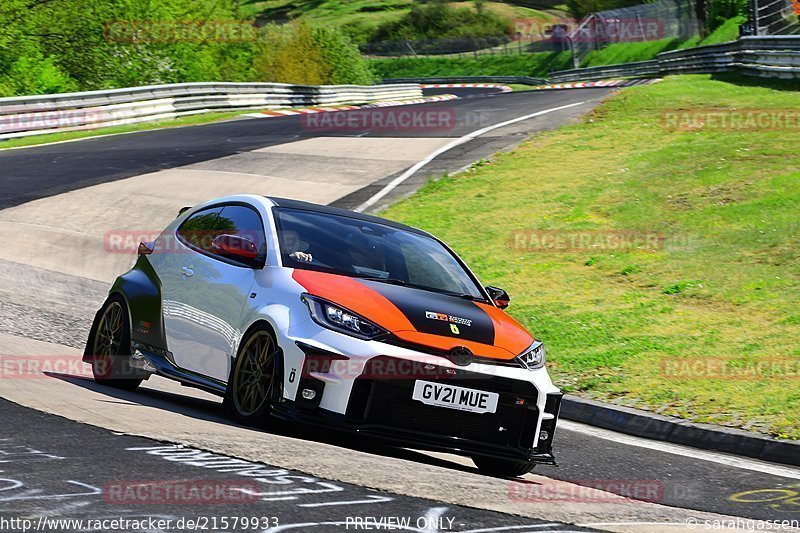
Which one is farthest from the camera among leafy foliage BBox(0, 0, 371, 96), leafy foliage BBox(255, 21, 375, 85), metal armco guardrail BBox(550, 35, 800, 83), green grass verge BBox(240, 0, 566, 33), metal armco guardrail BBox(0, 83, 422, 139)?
green grass verge BBox(240, 0, 566, 33)

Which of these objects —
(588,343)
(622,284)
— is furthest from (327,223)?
(622,284)

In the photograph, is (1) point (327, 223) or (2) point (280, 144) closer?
(1) point (327, 223)

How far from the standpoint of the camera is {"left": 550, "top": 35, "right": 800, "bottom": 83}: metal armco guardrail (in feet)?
114

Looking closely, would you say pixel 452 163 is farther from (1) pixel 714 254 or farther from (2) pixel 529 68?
(2) pixel 529 68

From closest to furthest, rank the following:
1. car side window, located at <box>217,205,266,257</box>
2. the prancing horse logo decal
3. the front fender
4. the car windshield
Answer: the prancing horse logo decal
the car windshield
car side window, located at <box>217,205,266,257</box>
the front fender

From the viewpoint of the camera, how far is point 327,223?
8.36 metres

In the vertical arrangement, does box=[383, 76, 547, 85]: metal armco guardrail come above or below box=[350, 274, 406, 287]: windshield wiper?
above

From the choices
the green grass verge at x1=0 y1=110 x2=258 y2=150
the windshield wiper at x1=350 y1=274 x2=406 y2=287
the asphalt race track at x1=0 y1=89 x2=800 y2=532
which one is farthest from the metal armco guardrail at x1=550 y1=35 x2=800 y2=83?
the windshield wiper at x1=350 y1=274 x2=406 y2=287

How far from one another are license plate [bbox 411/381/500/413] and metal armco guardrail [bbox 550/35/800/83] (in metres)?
29.5

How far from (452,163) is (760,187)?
7.30m

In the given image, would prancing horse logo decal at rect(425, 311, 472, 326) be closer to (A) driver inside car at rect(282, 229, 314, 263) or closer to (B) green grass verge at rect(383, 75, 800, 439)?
(A) driver inside car at rect(282, 229, 314, 263)

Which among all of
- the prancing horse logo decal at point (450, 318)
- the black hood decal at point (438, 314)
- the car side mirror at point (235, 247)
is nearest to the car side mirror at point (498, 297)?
the black hood decal at point (438, 314)

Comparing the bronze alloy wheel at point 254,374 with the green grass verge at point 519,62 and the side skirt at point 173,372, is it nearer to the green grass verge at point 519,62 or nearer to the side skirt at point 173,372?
the side skirt at point 173,372

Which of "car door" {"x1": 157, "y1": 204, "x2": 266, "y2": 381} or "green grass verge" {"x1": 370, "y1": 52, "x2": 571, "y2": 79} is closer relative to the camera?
"car door" {"x1": 157, "y1": 204, "x2": 266, "y2": 381}
